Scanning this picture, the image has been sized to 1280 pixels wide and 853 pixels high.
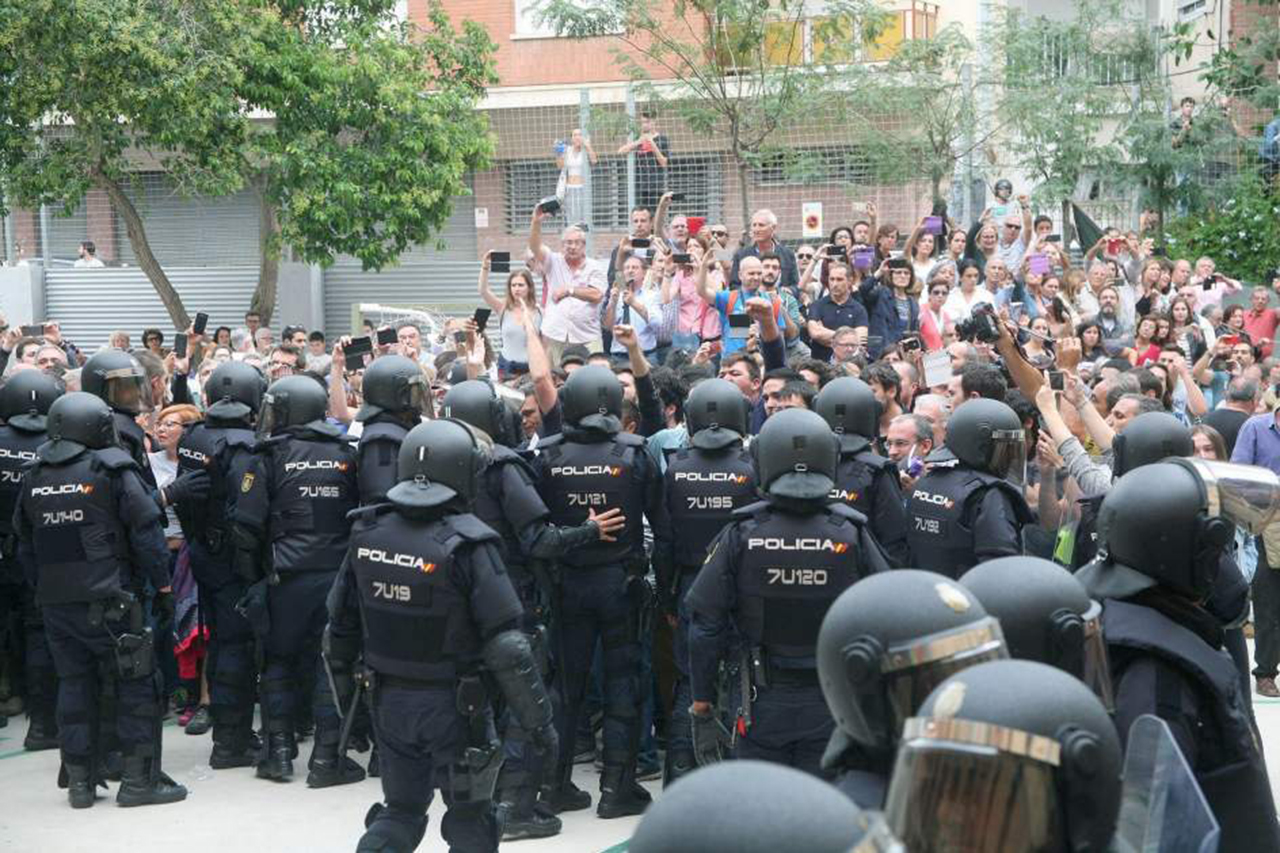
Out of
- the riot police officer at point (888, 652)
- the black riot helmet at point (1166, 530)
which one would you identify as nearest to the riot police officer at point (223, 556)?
the black riot helmet at point (1166, 530)

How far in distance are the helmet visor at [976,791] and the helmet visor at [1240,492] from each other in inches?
65.2

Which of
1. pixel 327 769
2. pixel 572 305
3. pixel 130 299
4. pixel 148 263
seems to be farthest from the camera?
pixel 130 299

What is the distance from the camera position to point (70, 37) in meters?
18.5

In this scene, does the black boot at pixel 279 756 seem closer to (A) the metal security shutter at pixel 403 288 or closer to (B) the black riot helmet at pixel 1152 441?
(B) the black riot helmet at pixel 1152 441

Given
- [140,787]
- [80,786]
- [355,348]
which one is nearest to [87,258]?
[355,348]

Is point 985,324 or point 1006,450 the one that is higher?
point 985,324

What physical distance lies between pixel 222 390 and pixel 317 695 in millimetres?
1750

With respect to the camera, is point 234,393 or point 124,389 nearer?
point 234,393

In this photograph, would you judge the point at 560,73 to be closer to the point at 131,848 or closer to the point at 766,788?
the point at 131,848

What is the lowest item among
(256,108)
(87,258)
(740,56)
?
(87,258)

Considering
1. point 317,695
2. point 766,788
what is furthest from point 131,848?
point 766,788

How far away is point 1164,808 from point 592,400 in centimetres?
497

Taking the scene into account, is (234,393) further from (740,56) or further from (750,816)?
(740,56)

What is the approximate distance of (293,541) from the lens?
8211 mm
